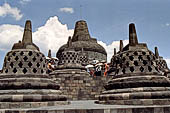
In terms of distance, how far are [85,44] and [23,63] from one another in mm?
27036

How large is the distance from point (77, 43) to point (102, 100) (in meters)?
27.2

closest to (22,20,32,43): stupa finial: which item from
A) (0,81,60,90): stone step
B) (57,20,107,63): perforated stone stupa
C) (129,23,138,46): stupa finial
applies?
(0,81,60,90): stone step

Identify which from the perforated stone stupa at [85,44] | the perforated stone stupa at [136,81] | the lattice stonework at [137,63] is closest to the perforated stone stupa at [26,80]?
the perforated stone stupa at [136,81]

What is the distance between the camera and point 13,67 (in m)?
6.86

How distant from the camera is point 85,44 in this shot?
33719mm

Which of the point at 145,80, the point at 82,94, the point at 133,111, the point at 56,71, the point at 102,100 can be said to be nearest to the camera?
the point at 133,111

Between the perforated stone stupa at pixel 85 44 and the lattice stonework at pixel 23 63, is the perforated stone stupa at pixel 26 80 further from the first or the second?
the perforated stone stupa at pixel 85 44

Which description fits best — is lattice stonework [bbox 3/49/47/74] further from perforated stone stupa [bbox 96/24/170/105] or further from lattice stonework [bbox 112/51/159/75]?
lattice stonework [bbox 112/51/159/75]

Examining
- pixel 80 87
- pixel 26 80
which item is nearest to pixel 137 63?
pixel 26 80

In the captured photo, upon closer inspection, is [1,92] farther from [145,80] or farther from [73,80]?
[73,80]

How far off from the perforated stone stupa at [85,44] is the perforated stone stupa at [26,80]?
2481 centimetres

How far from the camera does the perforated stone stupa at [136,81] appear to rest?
595 cm

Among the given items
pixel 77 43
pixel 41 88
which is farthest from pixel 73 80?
pixel 77 43

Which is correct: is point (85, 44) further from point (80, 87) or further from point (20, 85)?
point (20, 85)
